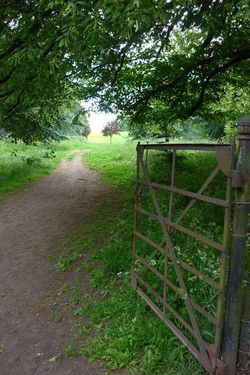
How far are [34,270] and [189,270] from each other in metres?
3.90

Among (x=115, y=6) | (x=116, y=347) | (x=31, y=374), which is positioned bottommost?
(x=31, y=374)

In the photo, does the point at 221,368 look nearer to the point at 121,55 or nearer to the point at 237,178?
the point at 237,178

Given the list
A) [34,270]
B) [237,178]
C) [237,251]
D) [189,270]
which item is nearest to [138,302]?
[189,270]

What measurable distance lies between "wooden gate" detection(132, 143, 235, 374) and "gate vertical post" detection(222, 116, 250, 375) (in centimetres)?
7

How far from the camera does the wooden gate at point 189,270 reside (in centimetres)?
322

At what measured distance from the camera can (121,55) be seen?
831cm

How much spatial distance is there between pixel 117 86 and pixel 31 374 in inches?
313

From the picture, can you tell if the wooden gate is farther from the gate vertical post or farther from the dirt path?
the dirt path

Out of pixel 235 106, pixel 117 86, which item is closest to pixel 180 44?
pixel 117 86

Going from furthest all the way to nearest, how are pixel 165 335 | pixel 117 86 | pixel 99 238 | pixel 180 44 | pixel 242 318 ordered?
1. pixel 180 44
2. pixel 117 86
3. pixel 99 238
4. pixel 165 335
5. pixel 242 318

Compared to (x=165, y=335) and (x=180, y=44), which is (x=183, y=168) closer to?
(x=180, y=44)

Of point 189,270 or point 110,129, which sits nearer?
point 189,270

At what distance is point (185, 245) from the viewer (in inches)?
210

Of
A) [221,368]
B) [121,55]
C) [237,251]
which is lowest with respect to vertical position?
[221,368]
